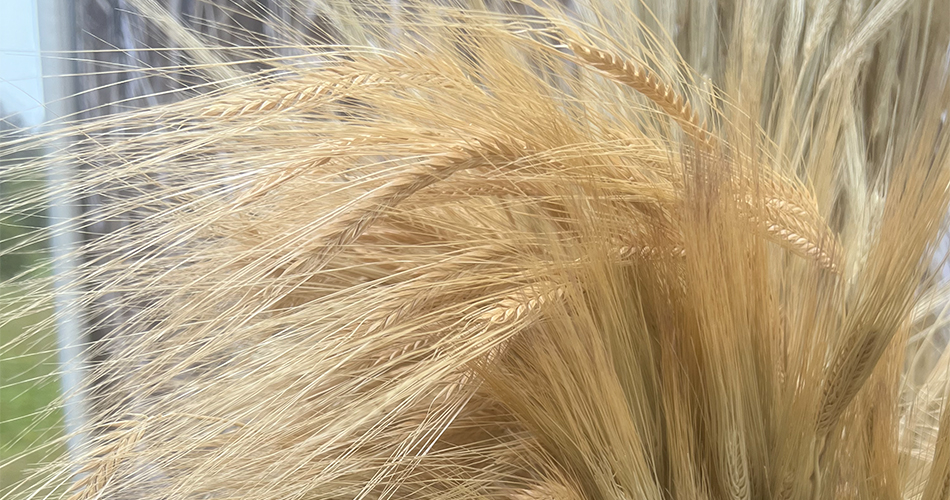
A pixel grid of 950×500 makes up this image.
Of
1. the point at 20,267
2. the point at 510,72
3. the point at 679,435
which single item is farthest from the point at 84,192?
the point at 20,267

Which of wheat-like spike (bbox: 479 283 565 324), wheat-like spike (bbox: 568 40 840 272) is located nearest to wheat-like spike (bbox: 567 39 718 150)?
wheat-like spike (bbox: 568 40 840 272)

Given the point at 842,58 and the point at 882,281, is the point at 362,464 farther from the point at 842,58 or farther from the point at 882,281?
the point at 842,58

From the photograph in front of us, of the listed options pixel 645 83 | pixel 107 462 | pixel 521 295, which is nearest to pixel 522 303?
pixel 521 295

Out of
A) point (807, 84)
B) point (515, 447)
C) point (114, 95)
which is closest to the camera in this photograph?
point (515, 447)

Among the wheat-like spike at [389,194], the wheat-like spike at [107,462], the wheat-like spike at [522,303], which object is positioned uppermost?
the wheat-like spike at [389,194]

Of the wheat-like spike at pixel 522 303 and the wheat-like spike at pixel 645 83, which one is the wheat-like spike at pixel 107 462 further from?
the wheat-like spike at pixel 645 83

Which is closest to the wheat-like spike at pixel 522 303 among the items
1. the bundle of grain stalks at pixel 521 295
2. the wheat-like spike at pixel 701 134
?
the bundle of grain stalks at pixel 521 295

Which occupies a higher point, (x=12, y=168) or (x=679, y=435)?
(x=12, y=168)

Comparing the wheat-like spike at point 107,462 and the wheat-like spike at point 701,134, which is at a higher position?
the wheat-like spike at point 701,134
